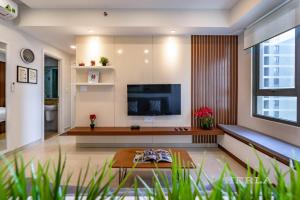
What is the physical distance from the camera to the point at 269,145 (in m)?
3.14

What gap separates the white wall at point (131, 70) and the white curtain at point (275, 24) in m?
1.35

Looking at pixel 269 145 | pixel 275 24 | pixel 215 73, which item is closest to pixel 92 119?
pixel 215 73

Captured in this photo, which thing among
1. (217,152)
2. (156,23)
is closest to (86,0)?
(156,23)

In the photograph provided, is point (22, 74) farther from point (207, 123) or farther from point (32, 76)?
point (207, 123)

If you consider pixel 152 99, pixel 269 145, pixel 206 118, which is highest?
pixel 152 99

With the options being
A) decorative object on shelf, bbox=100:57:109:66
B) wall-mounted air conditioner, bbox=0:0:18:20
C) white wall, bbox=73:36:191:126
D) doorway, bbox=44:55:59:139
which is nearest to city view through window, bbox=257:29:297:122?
white wall, bbox=73:36:191:126

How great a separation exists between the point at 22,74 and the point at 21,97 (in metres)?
0.47

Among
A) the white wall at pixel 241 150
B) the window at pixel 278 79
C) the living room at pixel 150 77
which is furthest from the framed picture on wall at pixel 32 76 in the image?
the window at pixel 278 79

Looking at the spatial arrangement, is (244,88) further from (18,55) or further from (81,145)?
(18,55)

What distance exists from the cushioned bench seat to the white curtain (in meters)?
1.54

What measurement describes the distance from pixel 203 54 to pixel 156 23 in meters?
1.32

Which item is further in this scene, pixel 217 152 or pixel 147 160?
pixel 217 152

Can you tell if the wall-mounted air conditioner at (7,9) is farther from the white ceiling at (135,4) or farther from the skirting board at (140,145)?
the skirting board at (140,145)

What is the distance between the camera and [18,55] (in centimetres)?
471
